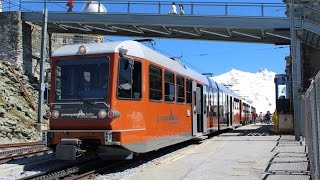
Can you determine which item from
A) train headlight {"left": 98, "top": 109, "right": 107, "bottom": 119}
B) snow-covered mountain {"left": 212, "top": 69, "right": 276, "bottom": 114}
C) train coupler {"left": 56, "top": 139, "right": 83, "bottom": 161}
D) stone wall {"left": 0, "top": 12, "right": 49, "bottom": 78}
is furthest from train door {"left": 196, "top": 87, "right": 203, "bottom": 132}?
snow-covered mountain {"left": 212, "top": 69, "right": 276, "bottom": 114}

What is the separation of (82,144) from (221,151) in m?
5.54

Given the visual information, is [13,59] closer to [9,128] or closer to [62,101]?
[9,128]

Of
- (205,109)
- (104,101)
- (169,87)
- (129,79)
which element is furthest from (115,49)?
(205,109)

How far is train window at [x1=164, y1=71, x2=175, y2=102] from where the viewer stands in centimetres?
1430

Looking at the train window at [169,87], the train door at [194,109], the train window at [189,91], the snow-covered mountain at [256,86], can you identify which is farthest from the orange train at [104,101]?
the snow-covered mountain at [256,86]

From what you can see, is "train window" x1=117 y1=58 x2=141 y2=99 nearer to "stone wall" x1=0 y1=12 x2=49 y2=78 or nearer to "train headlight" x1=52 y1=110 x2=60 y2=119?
"train headlight" x1=52 y1=110 x2=60 y2=119

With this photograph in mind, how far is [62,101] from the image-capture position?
11.9 m

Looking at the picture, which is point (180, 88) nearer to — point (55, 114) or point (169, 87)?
point (169, 87)

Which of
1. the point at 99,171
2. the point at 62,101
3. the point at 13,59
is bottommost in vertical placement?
the point at 99,171

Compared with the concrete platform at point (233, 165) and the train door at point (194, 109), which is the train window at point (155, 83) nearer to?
the concrete platform at point (233, 165)

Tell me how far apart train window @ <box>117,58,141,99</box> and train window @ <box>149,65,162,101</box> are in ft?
2.49

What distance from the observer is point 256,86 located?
392 ft

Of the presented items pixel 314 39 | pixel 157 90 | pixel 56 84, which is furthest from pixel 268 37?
pixel 56 84

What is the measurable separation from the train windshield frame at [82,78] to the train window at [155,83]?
171 centimetres
